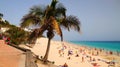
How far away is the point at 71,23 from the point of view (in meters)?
15.4

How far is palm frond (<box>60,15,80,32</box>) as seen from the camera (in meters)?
15.3

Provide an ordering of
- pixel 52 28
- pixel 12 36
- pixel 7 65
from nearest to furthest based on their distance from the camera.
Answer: pixel 7 65, pixel 52 28, pixel 12 36

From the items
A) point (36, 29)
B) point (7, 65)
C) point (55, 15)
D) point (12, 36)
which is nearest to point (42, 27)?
point (36, 29)

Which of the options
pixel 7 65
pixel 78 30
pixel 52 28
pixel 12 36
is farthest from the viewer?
pixel 12 36

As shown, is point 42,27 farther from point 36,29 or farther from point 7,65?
point 7,65

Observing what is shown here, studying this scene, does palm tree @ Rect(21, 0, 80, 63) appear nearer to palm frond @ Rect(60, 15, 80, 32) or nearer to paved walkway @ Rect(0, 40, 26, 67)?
palm frond @ Rect(60, 15, 80, 32)

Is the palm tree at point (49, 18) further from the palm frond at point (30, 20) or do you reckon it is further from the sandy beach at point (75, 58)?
the sandy beach at point (75, 58)

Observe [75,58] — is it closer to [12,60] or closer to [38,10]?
[38,10]

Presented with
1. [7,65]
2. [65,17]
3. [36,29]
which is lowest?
[7,65]

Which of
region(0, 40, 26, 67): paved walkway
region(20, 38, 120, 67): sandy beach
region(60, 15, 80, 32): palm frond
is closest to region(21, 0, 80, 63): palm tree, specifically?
region(60, 15, 80, 32): palm frond

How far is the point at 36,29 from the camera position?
47.8 feet

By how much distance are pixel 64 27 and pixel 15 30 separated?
14107mm

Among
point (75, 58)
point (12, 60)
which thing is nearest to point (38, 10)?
point (12, 60)

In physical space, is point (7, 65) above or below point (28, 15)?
below
